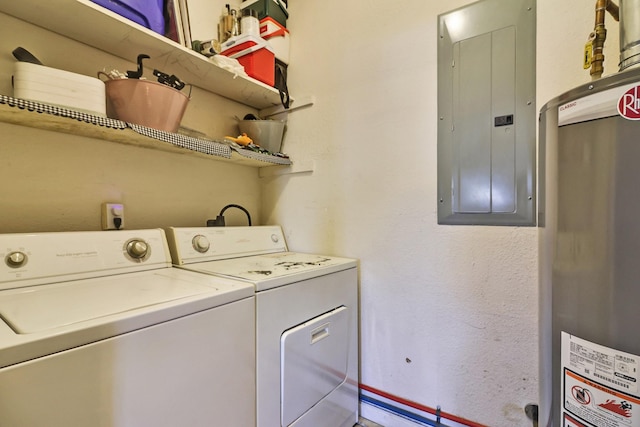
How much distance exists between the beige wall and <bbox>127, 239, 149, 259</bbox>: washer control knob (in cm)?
24

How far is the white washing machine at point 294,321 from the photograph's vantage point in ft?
3.25

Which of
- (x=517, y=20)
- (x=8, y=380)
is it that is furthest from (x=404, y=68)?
(x=8, y=380)

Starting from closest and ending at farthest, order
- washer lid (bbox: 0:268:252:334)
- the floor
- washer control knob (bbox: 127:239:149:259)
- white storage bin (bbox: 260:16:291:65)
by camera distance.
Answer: washer lid (bbox: 0:268:252:334) < washer control knob (bbox: 127:239:149:259) < the floor < white storage bin (bbox: 260:16:291:65)

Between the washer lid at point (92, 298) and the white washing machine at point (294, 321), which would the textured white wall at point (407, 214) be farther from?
the washer lid at point (92, 298)

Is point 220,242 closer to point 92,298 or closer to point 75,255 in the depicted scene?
point 75,255

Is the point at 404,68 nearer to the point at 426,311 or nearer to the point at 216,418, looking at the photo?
the point at 426,311

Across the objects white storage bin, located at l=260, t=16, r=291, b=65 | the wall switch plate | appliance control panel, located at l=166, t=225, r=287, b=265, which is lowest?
appliance control panel, located at l=166, t=225, r=287, b=265

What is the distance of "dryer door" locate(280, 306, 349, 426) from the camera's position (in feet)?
3.45

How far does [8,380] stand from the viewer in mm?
504

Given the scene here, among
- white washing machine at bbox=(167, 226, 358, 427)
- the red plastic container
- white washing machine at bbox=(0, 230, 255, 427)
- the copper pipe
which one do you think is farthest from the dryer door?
Answer: the red plastic container

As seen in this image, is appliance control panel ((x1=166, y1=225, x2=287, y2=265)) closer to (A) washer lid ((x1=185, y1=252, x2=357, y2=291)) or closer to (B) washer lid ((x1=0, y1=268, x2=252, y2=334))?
(A) washer lid ((x1=185, y1=252, x2=357, y2=291))

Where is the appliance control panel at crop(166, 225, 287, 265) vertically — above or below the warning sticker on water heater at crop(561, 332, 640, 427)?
above

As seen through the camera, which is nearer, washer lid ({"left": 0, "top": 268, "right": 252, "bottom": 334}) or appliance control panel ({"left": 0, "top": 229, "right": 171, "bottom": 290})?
washer lid ({"left": 0, "top": 268, "right": 252, "bottom": 334})

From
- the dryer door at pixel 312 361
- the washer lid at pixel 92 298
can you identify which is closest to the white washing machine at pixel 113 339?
the washer lid at pixel 92 298
